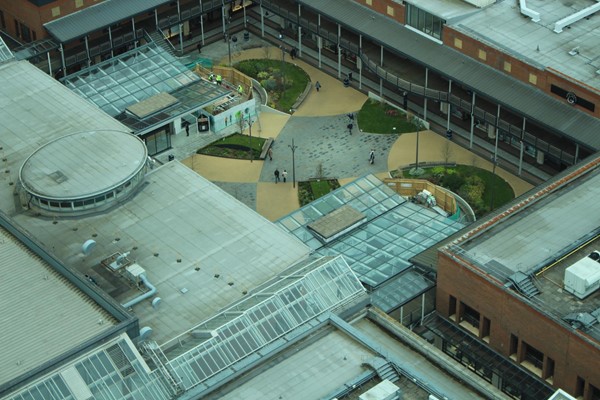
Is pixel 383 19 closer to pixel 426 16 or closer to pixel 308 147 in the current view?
pixel 426 16

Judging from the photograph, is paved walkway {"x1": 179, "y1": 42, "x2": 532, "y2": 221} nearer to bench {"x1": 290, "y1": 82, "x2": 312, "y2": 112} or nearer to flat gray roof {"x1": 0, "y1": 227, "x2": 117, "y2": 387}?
bench {"x1": 290, "y1": 82, "x2": 312, "y2": 112}

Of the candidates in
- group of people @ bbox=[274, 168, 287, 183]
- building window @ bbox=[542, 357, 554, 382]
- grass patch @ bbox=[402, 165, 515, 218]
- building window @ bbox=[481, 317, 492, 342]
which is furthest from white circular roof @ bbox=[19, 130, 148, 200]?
building window @ bbox=[542, 357, 554, 382]

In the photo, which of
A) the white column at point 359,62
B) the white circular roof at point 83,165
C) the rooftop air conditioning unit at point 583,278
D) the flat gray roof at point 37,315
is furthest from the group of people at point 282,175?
the rooftop air conditioning unit at point 583,278

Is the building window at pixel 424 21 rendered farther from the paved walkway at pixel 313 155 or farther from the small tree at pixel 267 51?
the small tree at pixel 267 51

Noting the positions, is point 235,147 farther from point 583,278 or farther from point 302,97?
point 583,278

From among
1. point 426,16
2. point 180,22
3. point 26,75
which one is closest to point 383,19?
point 426,16

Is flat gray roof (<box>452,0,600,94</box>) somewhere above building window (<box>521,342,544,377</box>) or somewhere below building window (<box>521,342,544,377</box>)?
above

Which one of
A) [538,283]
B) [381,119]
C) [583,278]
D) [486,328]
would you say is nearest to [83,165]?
[486,328]
